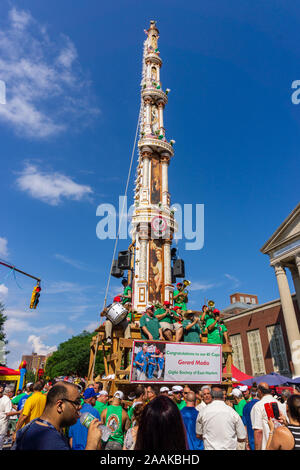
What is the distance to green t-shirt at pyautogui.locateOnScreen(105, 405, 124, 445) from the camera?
4.46m

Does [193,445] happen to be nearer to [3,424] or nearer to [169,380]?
[169,380]

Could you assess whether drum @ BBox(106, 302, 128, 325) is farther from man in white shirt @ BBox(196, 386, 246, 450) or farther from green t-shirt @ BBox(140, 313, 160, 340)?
man in white shirt @ BBox(196, 386, 246, 450)

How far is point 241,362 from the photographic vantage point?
109 feet

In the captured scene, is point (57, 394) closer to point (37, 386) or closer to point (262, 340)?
point (37, 386)

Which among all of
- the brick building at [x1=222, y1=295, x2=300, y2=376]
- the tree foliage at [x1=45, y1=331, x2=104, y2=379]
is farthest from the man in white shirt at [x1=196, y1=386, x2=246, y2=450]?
the tree foliage at [x1=45, y1=331, x2=104, y2=379]

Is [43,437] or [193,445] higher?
[43,437]

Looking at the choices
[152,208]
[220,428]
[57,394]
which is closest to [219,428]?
[220,428]

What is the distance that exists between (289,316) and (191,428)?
2231 cm

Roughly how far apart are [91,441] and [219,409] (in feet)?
8.36

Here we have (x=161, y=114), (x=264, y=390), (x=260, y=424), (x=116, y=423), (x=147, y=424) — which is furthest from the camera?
(x=161, y=114)

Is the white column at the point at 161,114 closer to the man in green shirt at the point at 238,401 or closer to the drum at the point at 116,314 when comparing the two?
the drum at the point at 116,314

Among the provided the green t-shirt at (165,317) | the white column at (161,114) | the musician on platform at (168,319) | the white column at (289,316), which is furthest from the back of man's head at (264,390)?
the white column at (161,114)

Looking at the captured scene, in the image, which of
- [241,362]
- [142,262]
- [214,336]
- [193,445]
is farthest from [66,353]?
[193,445]

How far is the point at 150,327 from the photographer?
945 centimetres
